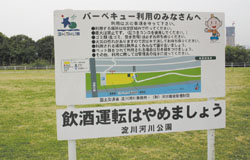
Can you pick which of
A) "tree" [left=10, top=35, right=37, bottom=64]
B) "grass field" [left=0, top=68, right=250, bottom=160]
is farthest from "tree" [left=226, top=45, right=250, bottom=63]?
"grass field" [left=0, top=68, right=250, bottom=160]

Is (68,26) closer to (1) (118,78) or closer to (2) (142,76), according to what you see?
(1) (118,78)

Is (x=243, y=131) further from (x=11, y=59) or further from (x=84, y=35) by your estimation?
(x=11, y=59)

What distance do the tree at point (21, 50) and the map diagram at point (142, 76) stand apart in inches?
2077

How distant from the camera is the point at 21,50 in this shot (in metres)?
50.9

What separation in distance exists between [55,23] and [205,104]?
2.26 m

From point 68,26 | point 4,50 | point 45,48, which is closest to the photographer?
point 68,26

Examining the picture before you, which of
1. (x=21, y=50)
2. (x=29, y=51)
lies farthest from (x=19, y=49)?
(x=29, y=51)

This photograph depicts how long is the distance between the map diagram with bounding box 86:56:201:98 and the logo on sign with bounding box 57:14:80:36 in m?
0.41

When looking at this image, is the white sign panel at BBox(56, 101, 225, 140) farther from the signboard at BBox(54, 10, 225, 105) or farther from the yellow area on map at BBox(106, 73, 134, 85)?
the yellow area on map at BBox(106, 73, 134, 85)

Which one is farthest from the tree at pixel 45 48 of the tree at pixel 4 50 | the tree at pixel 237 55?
the tree at pixel 237 55

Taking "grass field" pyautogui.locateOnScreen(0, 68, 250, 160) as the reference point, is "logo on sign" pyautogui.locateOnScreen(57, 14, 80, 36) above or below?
above

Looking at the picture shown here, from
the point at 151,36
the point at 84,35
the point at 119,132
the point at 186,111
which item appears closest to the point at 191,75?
the point at 186,111

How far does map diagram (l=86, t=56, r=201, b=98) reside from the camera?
2.97 m

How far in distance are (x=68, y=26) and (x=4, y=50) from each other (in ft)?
175
